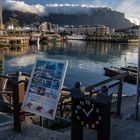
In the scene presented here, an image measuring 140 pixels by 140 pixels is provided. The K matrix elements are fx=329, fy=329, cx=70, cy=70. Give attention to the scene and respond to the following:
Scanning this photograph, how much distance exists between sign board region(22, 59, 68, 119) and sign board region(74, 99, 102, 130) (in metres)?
0.80

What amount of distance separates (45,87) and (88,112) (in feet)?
4.55

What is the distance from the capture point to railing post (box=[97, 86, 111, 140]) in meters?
5.62

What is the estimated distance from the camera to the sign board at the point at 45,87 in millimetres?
6816

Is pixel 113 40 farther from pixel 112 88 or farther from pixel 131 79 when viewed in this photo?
pixel 112 88

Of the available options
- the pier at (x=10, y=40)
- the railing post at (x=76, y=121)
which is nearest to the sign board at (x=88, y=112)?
the railing post at (x=76, y=121)

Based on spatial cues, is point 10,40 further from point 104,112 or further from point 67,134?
point 104,112

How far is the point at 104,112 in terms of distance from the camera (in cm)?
568

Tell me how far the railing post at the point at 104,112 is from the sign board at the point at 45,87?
129cm

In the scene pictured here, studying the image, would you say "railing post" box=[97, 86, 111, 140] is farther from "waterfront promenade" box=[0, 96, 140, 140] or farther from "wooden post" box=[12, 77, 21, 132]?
"wooden post" box=[12, 77, 21, 132]

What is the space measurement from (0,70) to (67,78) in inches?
496

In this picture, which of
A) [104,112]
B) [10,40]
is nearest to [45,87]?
[104,112]

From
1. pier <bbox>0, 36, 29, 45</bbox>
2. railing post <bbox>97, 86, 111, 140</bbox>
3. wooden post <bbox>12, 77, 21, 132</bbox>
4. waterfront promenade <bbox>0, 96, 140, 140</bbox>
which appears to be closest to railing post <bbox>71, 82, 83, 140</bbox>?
railing post <bbox>97, 86, 111, 140</bbox>

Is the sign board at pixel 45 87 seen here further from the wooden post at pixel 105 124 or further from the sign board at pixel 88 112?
the wooden post at pixel 105 124

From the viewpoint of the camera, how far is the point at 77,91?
19.9ft
